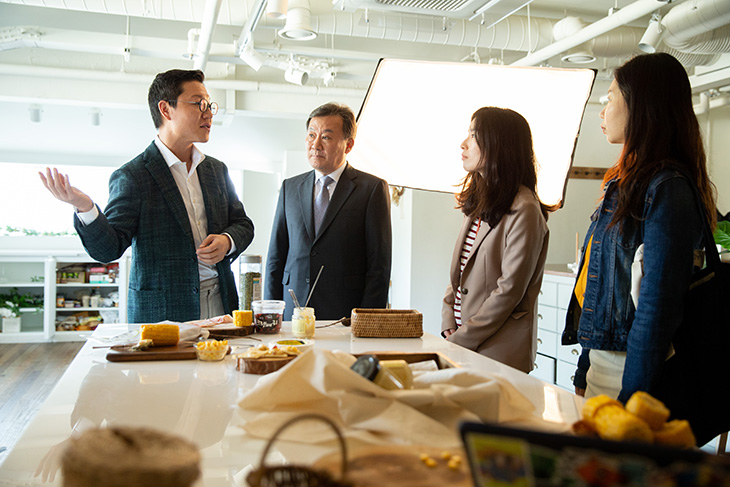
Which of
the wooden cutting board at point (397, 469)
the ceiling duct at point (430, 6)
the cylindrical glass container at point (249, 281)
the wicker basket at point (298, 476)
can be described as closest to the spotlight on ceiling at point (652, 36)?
the ceiling duct at point (430, 6)

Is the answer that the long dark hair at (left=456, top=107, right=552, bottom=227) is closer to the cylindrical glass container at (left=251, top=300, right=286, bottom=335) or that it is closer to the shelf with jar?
the cylindrical glass container at (left=251, top=300, right=286, bottom=335)

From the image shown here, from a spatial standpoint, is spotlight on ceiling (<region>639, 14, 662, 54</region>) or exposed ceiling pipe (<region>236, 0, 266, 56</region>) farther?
spotlight on ceiling (<region>639, 14, 662, 54</region>)

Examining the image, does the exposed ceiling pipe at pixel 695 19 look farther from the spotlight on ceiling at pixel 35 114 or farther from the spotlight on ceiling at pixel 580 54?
the spotlight on ceiling at pixel 35 114

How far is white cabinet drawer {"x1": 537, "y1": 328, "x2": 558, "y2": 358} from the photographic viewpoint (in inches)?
185

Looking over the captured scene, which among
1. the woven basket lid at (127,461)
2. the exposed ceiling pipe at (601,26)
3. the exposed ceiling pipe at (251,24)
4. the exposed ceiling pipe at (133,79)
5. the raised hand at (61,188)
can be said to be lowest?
the woven basket lid at (127,461)

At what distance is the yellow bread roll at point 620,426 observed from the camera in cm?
82

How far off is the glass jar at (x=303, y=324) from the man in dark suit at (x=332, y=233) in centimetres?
72

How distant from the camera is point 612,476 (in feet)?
1.65

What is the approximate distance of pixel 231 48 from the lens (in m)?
5.34

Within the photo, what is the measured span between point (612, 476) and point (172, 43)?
18.2 feet

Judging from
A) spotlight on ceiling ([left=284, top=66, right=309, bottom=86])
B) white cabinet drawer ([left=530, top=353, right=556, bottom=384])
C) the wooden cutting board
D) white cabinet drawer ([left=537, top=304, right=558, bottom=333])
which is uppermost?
spotlight on ceiling ([left=284, top=66, right=309, bottom=86])

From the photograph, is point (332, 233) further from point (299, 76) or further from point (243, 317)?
point (299, 76)

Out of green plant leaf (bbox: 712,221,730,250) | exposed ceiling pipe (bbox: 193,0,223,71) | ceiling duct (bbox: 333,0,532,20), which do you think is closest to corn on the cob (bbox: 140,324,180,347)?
ceiling duct (bbox: 333,0,532,20)

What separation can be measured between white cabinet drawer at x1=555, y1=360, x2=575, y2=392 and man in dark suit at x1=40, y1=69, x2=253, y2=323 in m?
2.85
